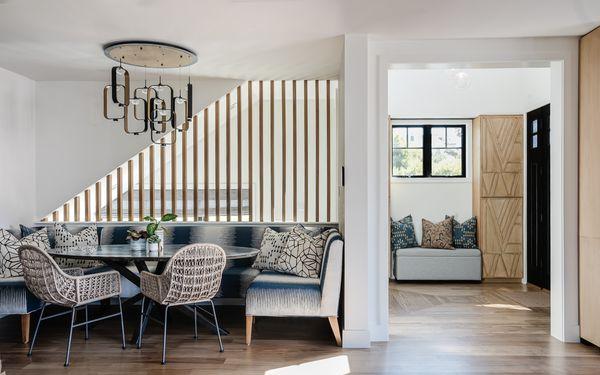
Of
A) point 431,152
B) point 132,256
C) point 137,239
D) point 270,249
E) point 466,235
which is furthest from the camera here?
point 431,152

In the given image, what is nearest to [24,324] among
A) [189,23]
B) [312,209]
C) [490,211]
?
[189,23]

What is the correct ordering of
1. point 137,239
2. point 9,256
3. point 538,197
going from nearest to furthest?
point 137,239, point 9,256, point 538,197

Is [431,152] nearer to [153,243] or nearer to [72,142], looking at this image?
[153,243]

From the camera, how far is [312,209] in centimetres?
680

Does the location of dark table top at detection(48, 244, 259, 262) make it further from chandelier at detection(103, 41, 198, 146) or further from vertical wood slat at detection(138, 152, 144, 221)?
vertical wood slat at detection(138, 152, 144, 221)

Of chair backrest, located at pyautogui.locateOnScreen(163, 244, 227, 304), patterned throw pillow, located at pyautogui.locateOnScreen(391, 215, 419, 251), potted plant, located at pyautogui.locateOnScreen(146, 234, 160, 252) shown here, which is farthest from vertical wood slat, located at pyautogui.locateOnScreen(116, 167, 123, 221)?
patterned throw pillow, located at pyautogui.locateOnScreen(391, 215, 419, 251)

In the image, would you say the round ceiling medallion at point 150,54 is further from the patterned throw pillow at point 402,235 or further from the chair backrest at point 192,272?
the patterned throw pillow at point 402,235

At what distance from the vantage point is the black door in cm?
600

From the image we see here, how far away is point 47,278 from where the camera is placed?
136 inches

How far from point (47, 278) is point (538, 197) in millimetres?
5420

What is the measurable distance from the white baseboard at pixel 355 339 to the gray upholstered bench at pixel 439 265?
282 cm

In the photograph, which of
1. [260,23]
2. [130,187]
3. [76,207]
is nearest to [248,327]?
[260,23]

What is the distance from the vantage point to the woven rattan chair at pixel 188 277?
346 centimetres

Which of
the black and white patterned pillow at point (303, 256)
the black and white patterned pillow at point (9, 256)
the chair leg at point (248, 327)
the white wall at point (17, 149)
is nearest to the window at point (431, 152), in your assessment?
the black and white patterned pillow at point (303, 256)
